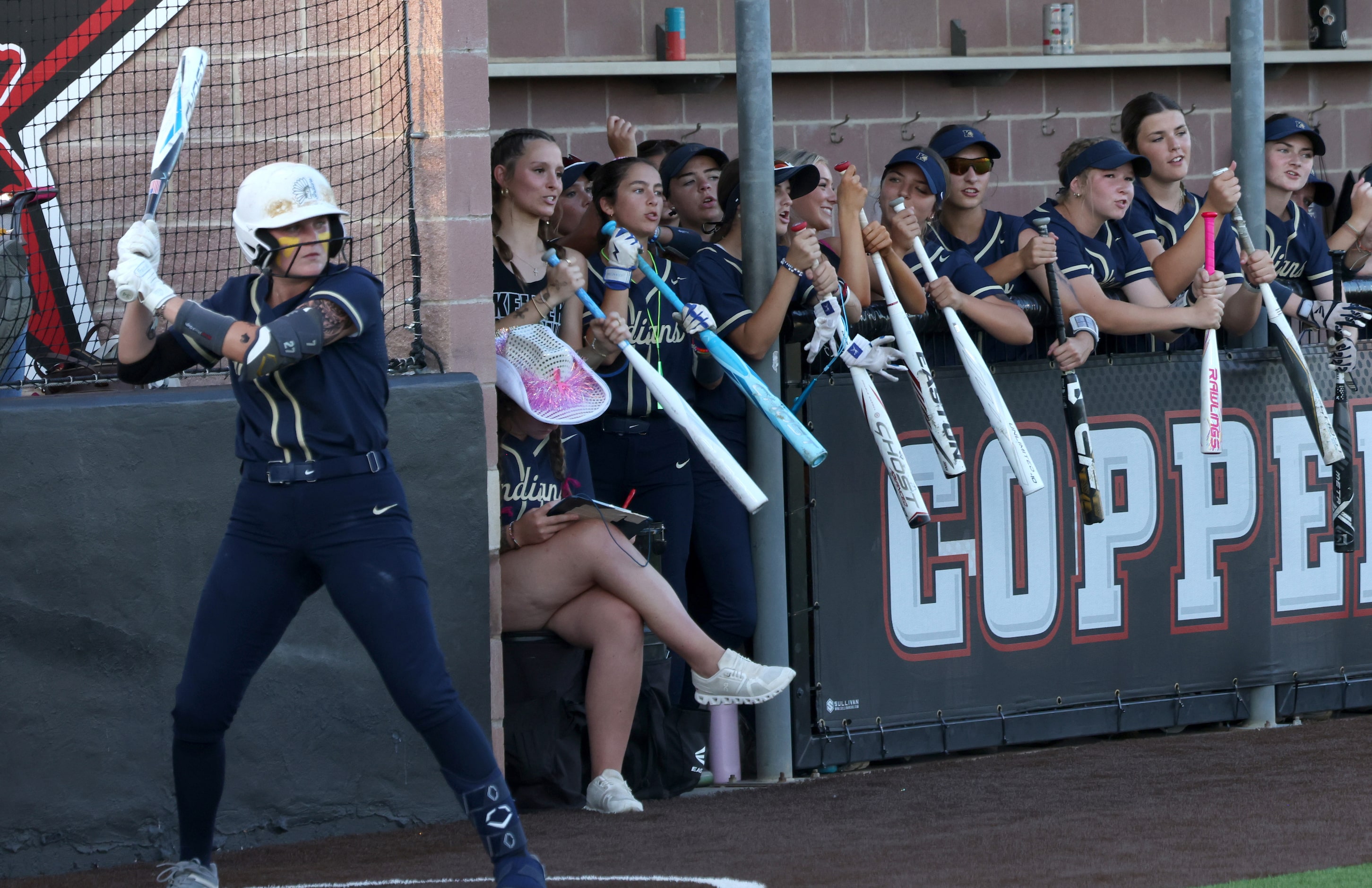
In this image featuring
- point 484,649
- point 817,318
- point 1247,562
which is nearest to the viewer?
point 484,649

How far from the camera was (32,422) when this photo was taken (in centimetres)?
450

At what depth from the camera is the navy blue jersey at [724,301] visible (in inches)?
211

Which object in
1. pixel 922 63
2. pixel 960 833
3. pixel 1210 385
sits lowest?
pixel 960 833

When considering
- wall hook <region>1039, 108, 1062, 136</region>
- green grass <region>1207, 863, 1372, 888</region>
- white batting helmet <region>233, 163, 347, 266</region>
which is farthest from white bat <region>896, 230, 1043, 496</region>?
wall hook <region>1039, 108, 1062, 136</region>

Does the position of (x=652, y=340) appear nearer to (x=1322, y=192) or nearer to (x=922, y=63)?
(x=1322, y=192)

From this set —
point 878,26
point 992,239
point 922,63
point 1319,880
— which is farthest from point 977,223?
point 878,26

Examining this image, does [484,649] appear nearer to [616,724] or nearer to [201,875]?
[616,724]

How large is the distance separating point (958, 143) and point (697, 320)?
4.50 ft

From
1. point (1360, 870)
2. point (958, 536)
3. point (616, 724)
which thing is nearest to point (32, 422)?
point (616, 724)

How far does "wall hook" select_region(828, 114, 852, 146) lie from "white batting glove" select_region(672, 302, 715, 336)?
470cm

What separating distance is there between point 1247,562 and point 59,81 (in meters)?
4.24

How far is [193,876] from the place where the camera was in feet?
13.0

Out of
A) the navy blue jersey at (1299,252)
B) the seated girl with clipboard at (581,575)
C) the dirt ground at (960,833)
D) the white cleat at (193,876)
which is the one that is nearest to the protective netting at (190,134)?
the seated girl with clipboard at (581,575)

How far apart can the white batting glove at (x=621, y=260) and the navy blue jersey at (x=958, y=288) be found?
979mm
